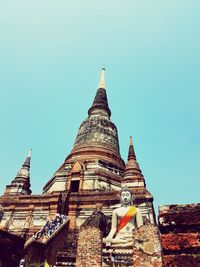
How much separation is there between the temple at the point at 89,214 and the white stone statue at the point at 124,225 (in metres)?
0.28

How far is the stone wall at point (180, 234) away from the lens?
205 centimetres

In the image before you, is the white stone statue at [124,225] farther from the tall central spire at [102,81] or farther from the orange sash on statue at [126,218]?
the tall central spire at [102,81]

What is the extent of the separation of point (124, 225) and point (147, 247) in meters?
3.82

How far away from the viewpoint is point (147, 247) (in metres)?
6.29

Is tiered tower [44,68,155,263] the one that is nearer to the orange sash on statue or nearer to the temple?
the temple

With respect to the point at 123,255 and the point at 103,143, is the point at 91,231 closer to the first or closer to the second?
the point at 123,255

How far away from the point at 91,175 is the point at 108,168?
2.03 meters

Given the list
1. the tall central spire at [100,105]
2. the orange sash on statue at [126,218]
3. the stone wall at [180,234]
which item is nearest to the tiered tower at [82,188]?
the tall central spire at [100,105]

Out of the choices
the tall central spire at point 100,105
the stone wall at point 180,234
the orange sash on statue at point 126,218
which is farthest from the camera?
the tall central spire at point 100,105

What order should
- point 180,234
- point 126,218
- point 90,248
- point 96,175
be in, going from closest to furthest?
point 180,234 < point 90,248 < point 126,218 < point 96,175

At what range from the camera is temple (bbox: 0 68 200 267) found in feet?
7.85

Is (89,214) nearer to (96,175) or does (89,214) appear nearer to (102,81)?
(96,175)

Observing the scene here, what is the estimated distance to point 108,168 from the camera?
67.1ft

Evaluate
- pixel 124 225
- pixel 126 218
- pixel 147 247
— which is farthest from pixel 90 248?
pixel 126 218
